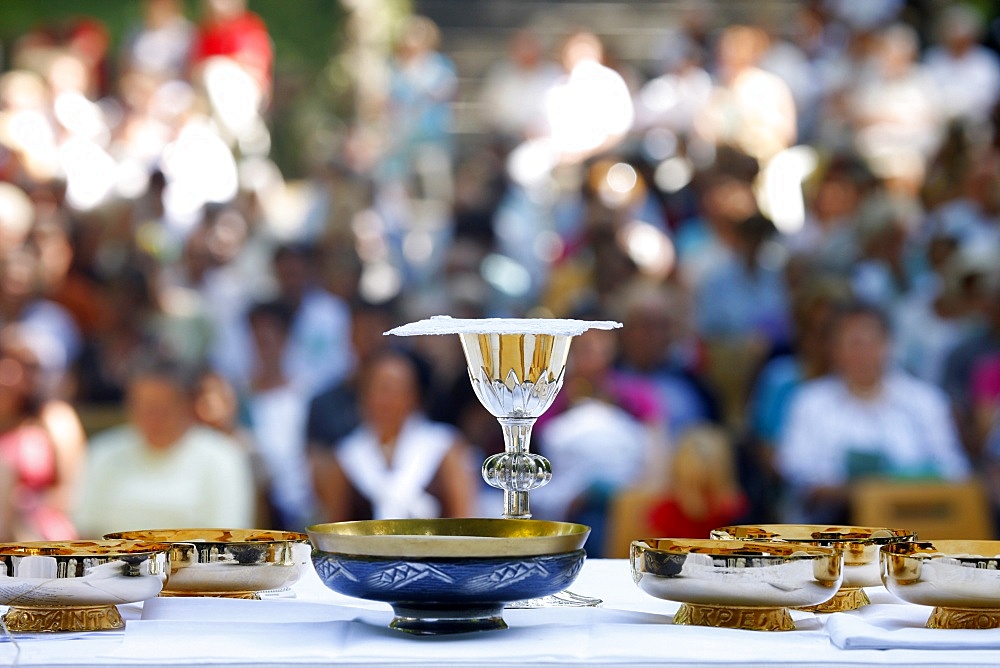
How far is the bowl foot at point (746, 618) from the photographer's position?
1814 mm

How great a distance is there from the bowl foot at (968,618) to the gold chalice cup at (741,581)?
0.46 ft

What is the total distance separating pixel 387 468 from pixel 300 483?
1063mm

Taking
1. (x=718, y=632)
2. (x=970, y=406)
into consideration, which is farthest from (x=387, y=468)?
(x=718, y=632)

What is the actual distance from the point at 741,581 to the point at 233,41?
9051 mm

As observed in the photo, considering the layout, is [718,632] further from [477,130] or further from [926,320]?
[477,130]

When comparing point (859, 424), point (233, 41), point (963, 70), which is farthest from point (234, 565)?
point (233, 41)

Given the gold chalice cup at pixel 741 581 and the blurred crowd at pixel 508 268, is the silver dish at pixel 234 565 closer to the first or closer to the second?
the gold chalice cup at pixel 741 581

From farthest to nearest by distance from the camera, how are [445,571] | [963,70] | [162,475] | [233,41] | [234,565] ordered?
[233,41], [963,70], [162,475], [234,565], [445,571]

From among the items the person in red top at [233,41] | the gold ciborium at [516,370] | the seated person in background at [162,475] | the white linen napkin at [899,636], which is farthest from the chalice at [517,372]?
the person in red top at [233,41]

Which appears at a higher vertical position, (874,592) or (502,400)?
(502,400)

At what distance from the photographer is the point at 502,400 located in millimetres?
2031

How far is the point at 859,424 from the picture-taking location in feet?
19.4

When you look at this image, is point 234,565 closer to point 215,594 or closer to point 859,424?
point 215,594

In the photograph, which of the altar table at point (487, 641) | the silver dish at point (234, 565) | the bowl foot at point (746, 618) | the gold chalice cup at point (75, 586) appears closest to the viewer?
the altar table at point (487, 641)
